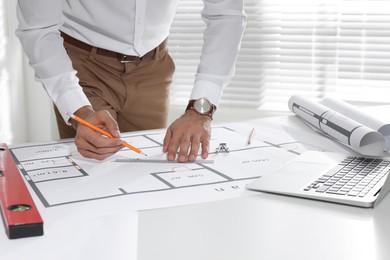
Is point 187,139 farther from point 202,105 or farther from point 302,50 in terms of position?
point 302,50

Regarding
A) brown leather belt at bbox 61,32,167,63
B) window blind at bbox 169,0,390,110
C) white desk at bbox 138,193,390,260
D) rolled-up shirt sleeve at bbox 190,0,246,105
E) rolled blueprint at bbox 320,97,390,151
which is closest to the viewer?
white desk at bbox 138,193,390,260

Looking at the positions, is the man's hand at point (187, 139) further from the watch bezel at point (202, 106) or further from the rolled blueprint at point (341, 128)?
the rolled blueprint at point (341, 128)

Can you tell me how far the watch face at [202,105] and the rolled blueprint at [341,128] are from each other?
29 centimetres

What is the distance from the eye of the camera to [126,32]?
75.2 inches

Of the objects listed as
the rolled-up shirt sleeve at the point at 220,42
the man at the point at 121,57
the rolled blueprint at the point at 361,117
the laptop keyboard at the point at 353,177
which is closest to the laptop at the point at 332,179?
the laptop keyboard at the point at 353,177

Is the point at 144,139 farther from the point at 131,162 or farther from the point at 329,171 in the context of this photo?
the point at 329,171

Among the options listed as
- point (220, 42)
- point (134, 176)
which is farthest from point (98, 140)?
point (220, 42)

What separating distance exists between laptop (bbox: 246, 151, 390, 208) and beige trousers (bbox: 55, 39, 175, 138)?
0.77 meters

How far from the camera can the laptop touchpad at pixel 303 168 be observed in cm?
123

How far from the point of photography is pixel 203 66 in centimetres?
182

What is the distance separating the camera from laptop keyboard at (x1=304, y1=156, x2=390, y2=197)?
3.66 feet

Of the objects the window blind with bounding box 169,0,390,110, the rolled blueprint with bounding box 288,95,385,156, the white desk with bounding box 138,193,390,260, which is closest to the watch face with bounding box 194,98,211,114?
the rolled blueprint with bounding box 288,95,385,156

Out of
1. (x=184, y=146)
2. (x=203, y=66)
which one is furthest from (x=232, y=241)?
(x=203, y=66)

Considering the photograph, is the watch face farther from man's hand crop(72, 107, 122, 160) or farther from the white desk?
the white desk
